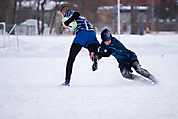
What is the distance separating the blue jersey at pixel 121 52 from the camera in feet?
14.3

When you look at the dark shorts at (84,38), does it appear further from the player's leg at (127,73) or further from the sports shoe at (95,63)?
the player's leg at (127,73)

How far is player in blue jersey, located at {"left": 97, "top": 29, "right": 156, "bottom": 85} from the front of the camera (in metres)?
4.25

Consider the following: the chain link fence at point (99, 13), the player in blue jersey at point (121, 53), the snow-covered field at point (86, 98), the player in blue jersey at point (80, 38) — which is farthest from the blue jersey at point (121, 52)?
the chain link fence at point (99, 13)

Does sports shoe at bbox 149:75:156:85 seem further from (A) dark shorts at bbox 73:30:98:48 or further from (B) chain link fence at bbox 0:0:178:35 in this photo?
(B) chain link fence at bbox 0:0:178:35

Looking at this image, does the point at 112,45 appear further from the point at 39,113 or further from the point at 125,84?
the point at 39,113

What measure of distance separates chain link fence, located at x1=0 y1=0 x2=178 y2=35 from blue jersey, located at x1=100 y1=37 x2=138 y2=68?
520 inches

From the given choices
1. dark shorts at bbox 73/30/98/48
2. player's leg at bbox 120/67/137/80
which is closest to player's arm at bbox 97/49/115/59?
dark shorts at bbox 73/30/98/48

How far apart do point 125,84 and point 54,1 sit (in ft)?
66.8

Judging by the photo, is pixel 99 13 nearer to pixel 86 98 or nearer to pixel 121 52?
pixel 121 52

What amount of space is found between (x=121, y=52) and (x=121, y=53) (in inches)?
1.0

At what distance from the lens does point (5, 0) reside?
63.7 ft

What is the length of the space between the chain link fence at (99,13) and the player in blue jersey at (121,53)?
13.2 meters

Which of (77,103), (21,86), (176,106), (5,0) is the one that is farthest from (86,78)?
(5,0)

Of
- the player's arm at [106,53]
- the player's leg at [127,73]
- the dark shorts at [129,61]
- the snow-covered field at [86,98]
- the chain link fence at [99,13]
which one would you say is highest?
the chain link fence at [99,13]
